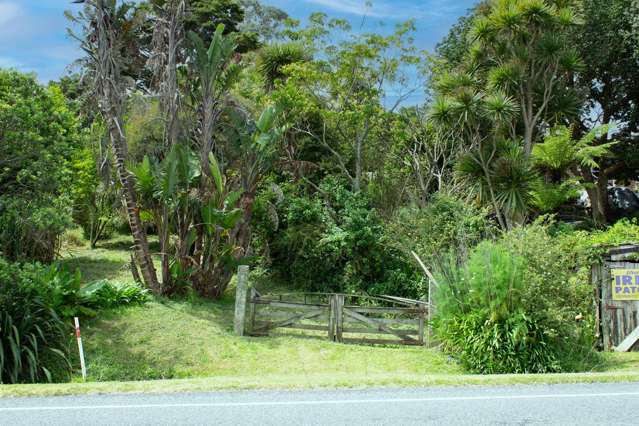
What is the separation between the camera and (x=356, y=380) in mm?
9109

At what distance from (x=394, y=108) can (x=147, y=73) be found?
30.4 feet

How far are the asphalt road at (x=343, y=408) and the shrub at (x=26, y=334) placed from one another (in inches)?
169

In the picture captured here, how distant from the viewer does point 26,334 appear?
40.5 ft

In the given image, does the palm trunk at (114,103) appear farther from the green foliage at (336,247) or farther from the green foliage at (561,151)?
the green foliage at (561,151)

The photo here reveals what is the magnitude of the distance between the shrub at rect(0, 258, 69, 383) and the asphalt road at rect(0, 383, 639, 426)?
429cm

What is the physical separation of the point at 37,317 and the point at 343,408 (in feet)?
25.7

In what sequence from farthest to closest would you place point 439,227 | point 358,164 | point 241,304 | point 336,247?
point 358,164, point 336,247, point 439,227, point 241,304

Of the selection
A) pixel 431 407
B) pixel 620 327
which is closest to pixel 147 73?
pixel 620 327

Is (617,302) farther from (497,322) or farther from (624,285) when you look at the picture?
(497,322)

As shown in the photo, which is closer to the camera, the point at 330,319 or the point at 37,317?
the point at 37,317

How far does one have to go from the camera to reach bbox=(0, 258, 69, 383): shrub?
11.9 meters

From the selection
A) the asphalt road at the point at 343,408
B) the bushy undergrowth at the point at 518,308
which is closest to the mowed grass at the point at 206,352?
the bushy undergrowth at the point at 518,308

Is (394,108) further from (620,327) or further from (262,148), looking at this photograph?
(620,327)

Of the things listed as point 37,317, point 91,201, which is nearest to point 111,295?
point 37,317
